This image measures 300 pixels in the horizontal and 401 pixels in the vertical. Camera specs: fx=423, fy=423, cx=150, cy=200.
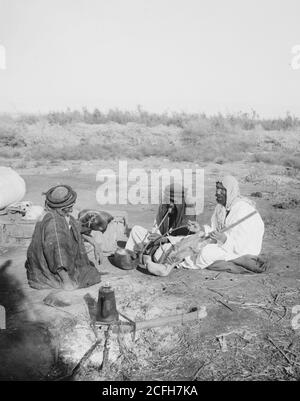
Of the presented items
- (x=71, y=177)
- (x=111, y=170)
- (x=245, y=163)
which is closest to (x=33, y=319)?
(x=71, y=177)

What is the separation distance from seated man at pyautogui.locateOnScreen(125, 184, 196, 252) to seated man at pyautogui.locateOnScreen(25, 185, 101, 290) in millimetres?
1135

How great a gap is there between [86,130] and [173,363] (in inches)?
827

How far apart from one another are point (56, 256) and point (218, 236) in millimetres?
2152

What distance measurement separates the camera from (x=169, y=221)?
6.40 m

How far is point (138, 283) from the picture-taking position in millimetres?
5328

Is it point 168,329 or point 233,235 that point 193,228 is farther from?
point 168,329

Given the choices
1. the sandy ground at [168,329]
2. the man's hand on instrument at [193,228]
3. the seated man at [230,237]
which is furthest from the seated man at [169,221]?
the sandy ground at [168,329]

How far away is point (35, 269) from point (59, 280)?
1.12 feet

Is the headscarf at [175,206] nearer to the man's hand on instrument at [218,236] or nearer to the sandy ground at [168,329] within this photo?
the man's hand on instrument at [218,236]

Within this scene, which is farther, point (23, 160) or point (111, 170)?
point (23, 160)

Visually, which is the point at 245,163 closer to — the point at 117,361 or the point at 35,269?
the point at 35,269

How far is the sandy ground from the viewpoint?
345cm
